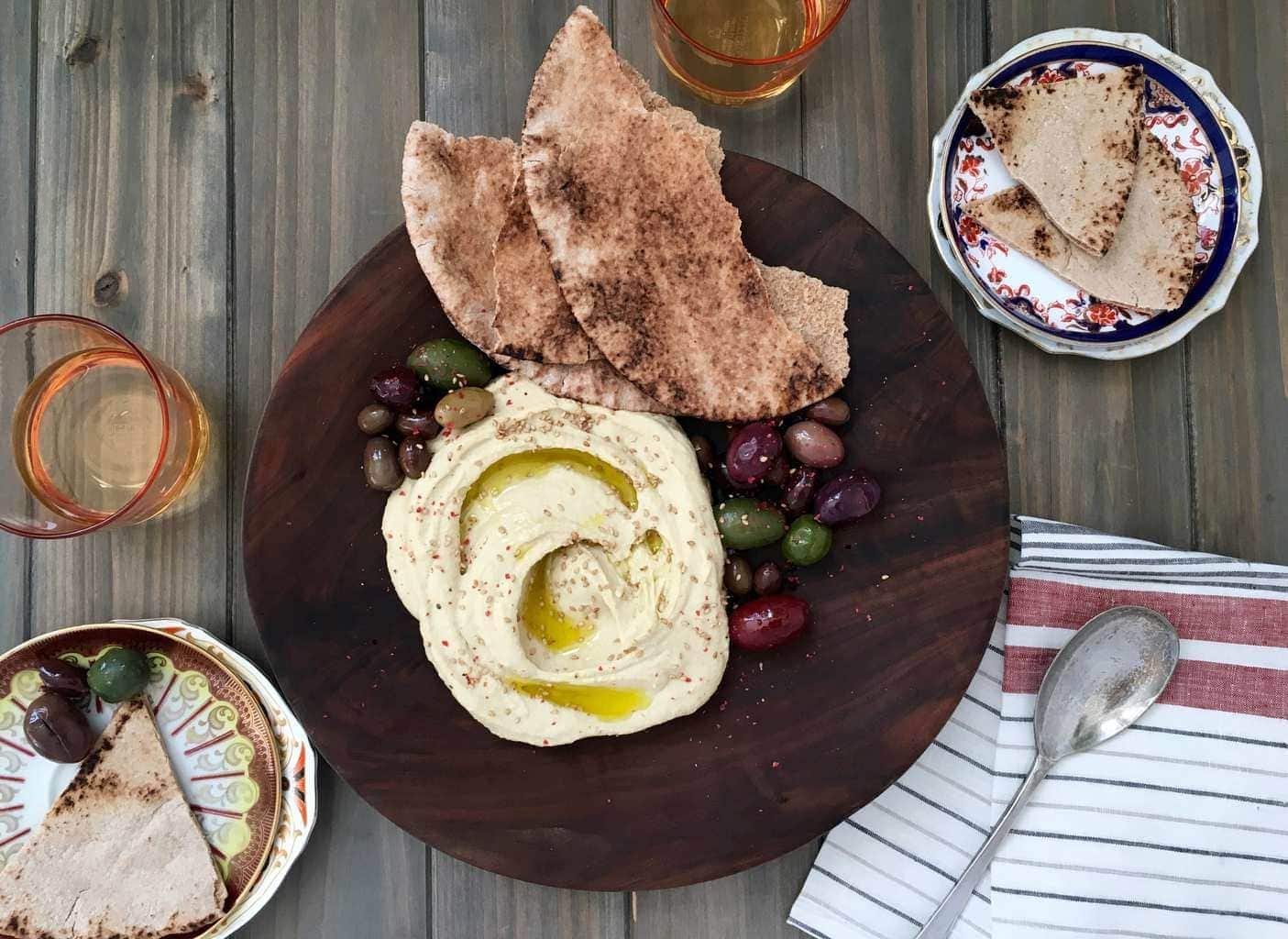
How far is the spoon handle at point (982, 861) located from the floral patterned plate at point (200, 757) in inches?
46.2

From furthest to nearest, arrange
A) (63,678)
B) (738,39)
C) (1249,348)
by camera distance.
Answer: (1249,348)
(738,39)
(63,678)

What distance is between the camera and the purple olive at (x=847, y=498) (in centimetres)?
155

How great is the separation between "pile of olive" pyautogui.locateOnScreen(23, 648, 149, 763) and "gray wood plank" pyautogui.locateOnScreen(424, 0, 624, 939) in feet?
2.09

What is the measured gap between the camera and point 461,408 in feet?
5.03

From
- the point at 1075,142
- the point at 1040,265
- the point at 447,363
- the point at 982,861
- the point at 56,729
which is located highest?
the point at 1075,142

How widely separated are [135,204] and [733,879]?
1.72 metres

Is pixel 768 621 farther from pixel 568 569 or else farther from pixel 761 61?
pixel 761 61

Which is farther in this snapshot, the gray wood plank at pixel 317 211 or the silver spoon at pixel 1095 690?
the gray wood plank at pixel 317 211

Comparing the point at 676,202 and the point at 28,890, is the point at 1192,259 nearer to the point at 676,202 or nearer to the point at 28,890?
the point at 676,202

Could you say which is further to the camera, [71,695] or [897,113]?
[897,113]

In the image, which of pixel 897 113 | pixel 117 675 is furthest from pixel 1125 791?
pixel 117 675

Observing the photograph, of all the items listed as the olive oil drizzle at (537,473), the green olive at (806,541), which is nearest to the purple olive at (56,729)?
the olive oil drizzle at (537,473)

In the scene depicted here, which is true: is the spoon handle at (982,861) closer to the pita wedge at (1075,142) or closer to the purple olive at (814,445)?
the purple olive at (814,445)

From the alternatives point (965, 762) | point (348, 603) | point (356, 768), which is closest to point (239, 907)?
point (356, 768)
